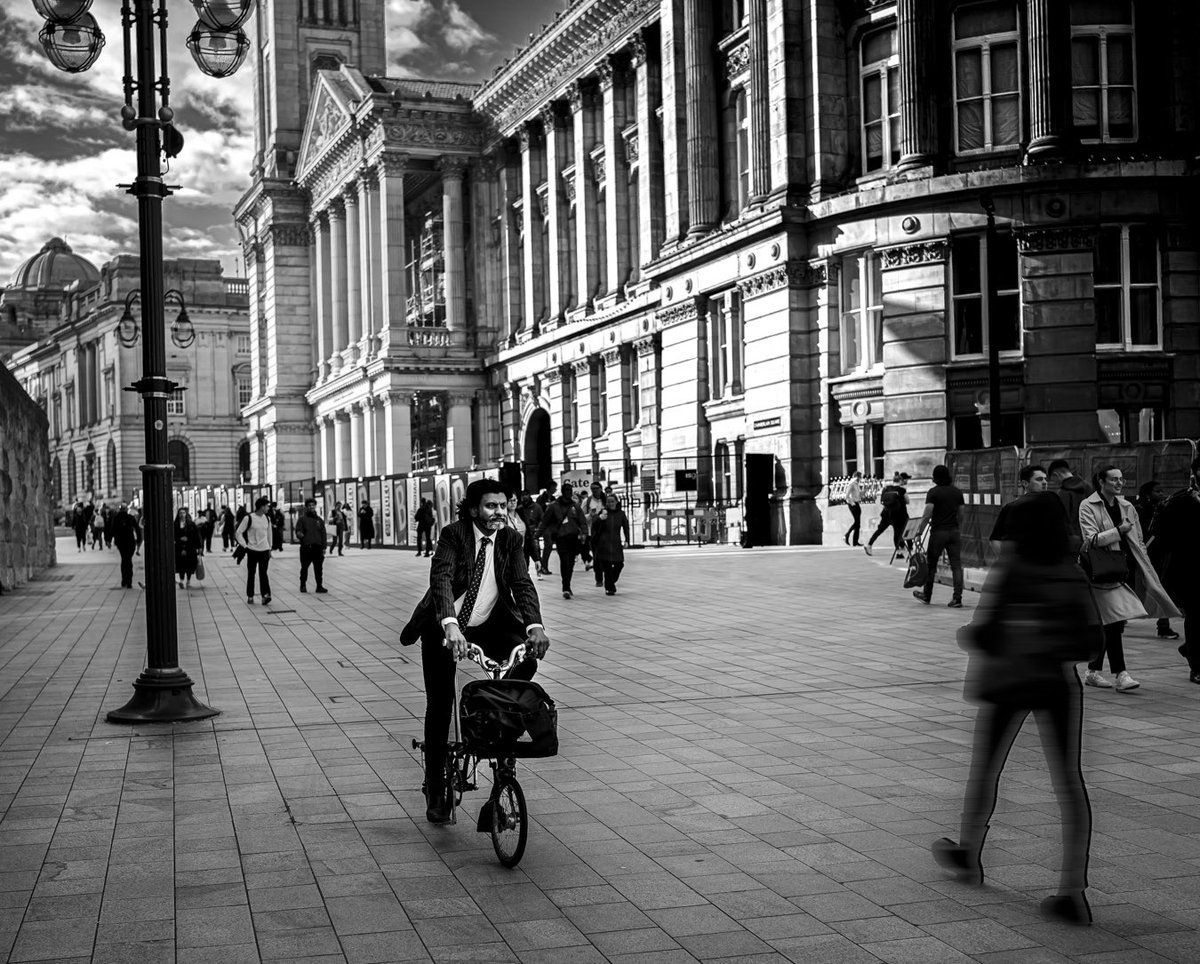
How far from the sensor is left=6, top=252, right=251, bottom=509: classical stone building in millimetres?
117656

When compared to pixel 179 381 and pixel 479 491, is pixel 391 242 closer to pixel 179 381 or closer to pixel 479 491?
pixel 179 381

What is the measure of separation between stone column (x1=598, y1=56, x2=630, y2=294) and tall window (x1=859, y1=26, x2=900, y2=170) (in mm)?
16844

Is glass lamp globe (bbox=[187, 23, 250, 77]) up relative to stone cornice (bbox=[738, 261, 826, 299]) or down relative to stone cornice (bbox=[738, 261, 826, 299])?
down

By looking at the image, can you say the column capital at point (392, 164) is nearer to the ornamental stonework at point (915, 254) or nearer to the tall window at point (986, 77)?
the ornamental stonework at point (915, 254)

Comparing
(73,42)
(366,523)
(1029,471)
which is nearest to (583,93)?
(366,523)

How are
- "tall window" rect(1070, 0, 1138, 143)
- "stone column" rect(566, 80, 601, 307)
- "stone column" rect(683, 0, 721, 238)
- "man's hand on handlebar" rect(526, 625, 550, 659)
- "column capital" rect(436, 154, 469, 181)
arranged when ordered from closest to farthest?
"man's hand on handlebar" rect(526, 625, 550, 659) → "tall window" rect(1070, 0, 1138, 143) → "stone column" rect(683, 0, 721, 238) → "stone column" rect(566, 80, 601, 307) → "column capital" rect(436, 154, 469, 181)

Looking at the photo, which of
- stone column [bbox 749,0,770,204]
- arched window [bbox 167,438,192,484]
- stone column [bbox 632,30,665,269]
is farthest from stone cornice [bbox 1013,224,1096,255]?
arched window [bbox 167,438,192,484]

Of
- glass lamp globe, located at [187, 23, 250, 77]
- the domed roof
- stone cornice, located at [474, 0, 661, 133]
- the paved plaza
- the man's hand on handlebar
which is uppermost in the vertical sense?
the domed roof

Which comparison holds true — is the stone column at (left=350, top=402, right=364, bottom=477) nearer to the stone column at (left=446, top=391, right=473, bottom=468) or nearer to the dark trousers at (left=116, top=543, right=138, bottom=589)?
the stone column at (left=446, top=391, right=473, bottom=468)

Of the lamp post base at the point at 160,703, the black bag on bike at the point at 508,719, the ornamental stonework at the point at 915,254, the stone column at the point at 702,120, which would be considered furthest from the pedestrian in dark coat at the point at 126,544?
the black bag on bike at the point at 508,719

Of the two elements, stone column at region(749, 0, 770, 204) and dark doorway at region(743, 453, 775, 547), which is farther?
stone column at region(749, 0, 770, 204)

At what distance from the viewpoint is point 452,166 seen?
64.8 meters

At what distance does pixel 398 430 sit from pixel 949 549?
47039 mm

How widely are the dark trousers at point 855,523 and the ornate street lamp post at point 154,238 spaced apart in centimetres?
2349
